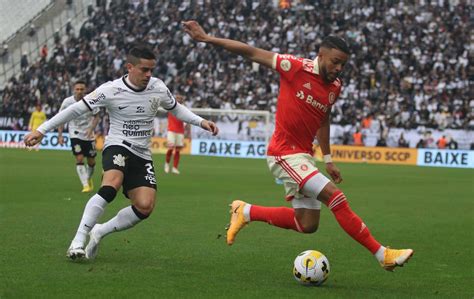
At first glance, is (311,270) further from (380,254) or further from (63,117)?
(63,117)

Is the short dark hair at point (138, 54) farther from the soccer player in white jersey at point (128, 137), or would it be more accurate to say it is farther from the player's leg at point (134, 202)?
the player's leg at point (134, 202)

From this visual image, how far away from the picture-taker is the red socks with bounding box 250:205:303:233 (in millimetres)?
8953

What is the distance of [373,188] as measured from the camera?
2214 cm

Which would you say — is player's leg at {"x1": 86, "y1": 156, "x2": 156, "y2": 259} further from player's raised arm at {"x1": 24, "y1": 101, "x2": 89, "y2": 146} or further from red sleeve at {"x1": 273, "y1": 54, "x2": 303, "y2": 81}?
red sleeve at {"x1": 273, "y1": 54, "x2": 303, "y2": 81}

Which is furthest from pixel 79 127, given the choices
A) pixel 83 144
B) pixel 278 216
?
pixel 278 216

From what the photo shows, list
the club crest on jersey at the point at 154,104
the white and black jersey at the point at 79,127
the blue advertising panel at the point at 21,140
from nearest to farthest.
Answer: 1. the club crest on jersey at the point at 154,104
2. the white and black jersey at the point at 79,127
3. the blue advertising panel at the point at 21,140

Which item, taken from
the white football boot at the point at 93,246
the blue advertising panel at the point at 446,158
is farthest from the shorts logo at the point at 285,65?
the blue advertising panel at the point at 446,158

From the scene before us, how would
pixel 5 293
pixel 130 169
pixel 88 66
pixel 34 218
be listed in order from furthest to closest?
pixel 88 66 < pixel 34 218 < pixel 130 169 < pixel 5 293

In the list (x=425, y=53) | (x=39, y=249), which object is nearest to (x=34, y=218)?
(x=39, y=249)

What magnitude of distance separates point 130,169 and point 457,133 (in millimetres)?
32053

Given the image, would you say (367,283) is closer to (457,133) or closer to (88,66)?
(457,133)

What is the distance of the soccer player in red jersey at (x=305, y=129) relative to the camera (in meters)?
8.14

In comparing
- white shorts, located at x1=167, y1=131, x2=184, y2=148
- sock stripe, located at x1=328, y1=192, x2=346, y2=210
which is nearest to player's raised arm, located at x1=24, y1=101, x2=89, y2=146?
sock stripe, located at x1=328, y1=192, x2=346, y2=210

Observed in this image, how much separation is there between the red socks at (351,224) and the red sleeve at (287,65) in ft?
4.20
